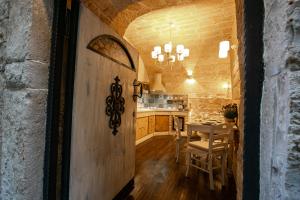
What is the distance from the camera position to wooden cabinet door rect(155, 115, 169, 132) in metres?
6.91

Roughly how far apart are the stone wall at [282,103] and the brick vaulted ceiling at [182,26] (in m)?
1.69

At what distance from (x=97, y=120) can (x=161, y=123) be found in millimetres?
5526

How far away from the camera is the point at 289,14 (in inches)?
20.7

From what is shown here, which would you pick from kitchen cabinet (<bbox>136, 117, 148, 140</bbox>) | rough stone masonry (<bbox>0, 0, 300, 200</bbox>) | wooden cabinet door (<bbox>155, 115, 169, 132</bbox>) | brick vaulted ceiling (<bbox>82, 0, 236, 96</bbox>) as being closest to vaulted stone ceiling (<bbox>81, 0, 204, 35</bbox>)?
brick vaulted ceiling (<bbox>82, 0, 236, 96</bbox>)

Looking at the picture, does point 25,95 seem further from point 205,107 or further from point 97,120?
point 205,107

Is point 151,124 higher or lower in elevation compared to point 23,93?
lower

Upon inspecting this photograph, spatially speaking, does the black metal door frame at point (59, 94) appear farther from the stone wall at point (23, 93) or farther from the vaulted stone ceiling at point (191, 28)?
the vaulted stone ceiling at point (191, 28)

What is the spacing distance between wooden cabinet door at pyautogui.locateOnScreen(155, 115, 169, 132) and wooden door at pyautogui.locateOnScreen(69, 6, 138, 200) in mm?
4707

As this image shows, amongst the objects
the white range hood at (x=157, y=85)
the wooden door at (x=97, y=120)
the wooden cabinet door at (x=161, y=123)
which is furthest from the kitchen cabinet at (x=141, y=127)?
the wooden door at (x=97, y=120)

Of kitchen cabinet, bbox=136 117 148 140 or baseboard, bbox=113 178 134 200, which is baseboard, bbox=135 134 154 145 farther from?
baseboard, bbox=113 178 134 200

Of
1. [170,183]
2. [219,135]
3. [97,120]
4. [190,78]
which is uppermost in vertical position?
[190,78]

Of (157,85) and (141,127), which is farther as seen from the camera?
(157,85)

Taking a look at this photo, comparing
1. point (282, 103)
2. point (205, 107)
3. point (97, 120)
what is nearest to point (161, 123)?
point (205, 107)

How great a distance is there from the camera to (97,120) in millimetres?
1593
